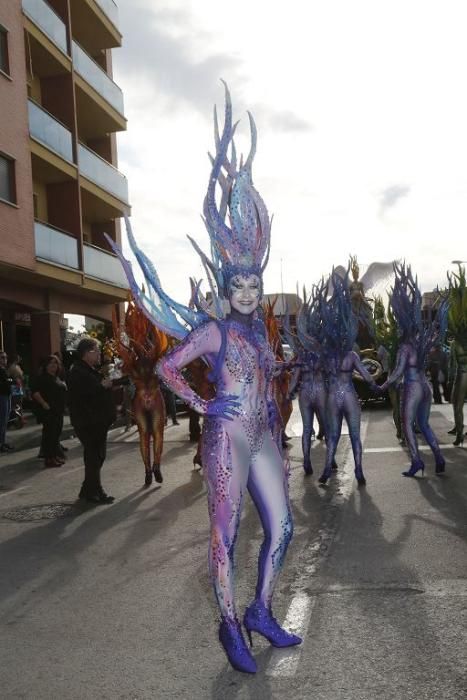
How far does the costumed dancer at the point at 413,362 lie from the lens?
873 centimetres

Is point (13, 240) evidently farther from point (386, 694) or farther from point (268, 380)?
point (386, 694)

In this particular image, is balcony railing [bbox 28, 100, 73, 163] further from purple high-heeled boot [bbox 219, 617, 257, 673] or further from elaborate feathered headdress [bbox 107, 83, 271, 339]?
purple high-heeled boot [bbox 219, 617, 257, 673]

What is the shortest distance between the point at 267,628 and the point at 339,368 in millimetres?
5298

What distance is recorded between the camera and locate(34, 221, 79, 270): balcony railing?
19.1 metres

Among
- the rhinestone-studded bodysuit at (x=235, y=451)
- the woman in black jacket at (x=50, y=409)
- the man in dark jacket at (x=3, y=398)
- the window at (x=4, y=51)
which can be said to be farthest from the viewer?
the window at (x=4, y=51)

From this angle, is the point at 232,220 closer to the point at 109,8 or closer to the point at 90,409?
the point at 90,409

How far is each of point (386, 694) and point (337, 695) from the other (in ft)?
0.68

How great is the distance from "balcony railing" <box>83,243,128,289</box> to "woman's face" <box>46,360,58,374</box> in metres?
10.5

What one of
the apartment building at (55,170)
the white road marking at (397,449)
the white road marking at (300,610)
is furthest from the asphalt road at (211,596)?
the apartment building at (55,170)

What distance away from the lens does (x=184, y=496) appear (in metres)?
8.36

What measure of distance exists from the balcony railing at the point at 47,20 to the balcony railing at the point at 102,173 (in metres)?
2.96

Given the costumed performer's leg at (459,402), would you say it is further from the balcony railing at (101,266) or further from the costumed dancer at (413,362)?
the balcony railing at (101,266)

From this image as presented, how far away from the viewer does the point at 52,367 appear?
39.1ft

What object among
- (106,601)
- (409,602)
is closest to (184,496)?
(106,601)
